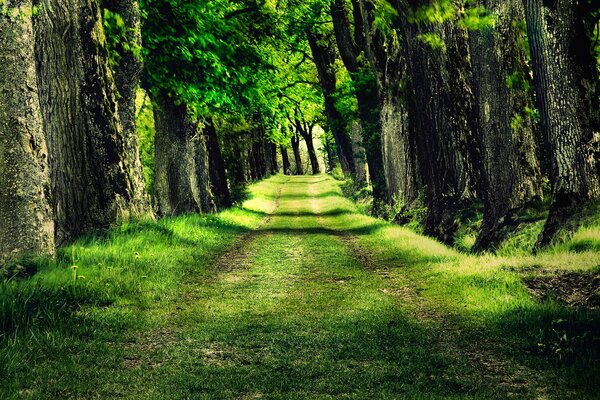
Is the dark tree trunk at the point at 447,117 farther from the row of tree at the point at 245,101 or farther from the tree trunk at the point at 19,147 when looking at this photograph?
the tree trunk at the point at 19,147

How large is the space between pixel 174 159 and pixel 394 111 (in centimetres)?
719

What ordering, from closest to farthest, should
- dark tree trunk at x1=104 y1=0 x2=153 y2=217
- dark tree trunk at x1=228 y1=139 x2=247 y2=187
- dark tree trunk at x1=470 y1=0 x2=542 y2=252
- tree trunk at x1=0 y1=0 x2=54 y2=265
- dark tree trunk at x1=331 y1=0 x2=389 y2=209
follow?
tree trunk at x1=0 y1=0 x2=54 y2=265 → dark tree trunk at x1=470 y1=0 x2=542 y2=252 → dark tree trunk at x1=104 y1=0 x2=153 y2=217 → dark tree trunk at x1=331 y1=0 x2=389 y2=209 → dark tree trunk at x1=228 y1=139 x2=247 y2=187

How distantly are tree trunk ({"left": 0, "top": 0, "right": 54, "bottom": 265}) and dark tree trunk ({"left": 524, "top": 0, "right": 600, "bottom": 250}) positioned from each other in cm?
752

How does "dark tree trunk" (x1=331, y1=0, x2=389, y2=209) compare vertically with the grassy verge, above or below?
above

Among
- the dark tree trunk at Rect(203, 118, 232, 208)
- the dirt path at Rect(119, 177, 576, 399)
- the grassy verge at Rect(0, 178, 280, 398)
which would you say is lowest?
the dirt path at Rect(119, 177, 576, 399)

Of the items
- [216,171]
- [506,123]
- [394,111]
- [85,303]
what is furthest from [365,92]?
[85,303]

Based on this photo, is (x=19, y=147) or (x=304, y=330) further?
(x=19, y=147)

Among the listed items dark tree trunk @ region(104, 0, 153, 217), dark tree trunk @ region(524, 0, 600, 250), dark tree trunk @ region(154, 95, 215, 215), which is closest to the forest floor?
dark tree trunk @ region(524, 0, 600, 250)

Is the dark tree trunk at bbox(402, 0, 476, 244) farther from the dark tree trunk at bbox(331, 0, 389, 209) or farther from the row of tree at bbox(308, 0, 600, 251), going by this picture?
the dark tree trunk at bbox(331, 0, 389, 209)

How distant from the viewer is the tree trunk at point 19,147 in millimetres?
7520

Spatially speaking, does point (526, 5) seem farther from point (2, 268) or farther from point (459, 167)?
point (2, 268)

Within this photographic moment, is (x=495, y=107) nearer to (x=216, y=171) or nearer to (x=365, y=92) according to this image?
(x=365, y=92)

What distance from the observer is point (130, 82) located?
1351 cm

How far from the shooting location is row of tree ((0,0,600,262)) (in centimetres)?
795
